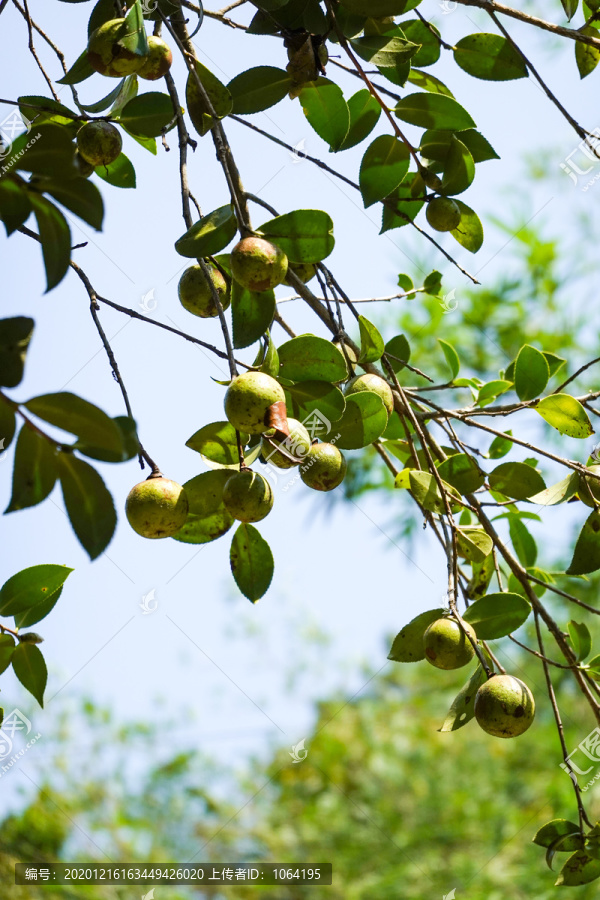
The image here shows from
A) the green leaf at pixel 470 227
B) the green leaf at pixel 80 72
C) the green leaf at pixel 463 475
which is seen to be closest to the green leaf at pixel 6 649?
the green leaf at pixel 463 475

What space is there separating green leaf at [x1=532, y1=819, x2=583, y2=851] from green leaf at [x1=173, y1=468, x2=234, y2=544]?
61cm

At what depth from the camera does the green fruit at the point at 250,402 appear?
720 millimetres

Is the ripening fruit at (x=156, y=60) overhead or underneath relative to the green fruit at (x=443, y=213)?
overhead

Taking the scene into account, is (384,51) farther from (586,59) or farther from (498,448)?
(498,448)

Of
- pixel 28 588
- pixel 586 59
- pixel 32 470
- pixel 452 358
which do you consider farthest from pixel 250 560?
pixel 586 59

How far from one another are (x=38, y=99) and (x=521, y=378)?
0.77 m

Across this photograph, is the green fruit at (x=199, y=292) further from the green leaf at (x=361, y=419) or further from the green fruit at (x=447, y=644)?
the green fruit at (x=447, y=644)

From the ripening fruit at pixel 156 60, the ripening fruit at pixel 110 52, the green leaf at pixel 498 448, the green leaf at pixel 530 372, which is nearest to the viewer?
the ripening fruit at pixel 110 52

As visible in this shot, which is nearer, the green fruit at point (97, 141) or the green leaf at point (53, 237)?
the green leaf at point (53, 237)

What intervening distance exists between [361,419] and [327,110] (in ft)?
1.42

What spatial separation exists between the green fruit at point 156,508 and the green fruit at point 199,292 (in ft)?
0.98

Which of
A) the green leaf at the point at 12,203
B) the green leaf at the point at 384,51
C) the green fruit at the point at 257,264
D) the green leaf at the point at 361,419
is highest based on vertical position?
the green leaf at the point at 384,51

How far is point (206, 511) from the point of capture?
2.97ft

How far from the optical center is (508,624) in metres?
0.94
